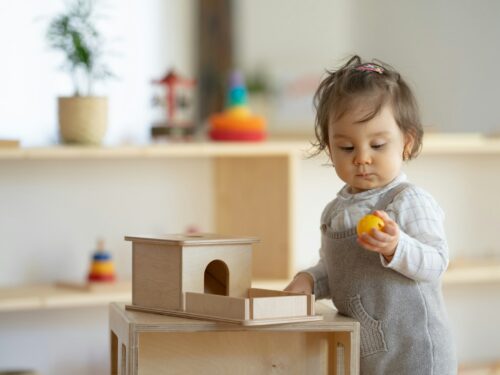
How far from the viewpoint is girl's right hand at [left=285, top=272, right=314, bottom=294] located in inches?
58.1

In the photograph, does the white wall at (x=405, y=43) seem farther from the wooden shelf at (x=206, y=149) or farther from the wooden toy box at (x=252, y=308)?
the wooden toy box at (x=252, y=308)

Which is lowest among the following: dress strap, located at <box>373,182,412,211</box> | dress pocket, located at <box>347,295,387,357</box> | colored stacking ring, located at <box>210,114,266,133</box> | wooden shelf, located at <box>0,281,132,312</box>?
wooden shelf, located at <box>0,281,132,312</box>

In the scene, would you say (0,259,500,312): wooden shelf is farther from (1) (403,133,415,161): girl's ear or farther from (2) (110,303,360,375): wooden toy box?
(1) (403,133,415,161): girl's ear

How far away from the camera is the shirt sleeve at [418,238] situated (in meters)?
1.30

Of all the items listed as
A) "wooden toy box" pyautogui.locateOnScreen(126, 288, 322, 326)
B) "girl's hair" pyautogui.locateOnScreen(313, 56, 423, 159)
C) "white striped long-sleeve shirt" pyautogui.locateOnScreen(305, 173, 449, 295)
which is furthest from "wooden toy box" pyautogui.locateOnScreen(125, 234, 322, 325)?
"girl's hair" pyautogui.locateOnScreen(313, 56, 423, 159)

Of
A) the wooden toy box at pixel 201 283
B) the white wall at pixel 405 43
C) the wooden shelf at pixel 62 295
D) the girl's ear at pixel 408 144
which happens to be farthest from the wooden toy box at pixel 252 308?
the white wall at pixel 405 43

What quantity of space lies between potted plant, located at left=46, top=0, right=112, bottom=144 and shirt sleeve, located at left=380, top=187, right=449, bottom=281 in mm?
1130

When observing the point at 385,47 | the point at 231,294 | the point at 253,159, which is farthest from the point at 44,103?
the point at 231,294

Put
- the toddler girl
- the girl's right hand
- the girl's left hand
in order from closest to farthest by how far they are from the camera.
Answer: the girl's left hand
the toddler girl
the girl's right hand

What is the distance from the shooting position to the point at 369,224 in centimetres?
126

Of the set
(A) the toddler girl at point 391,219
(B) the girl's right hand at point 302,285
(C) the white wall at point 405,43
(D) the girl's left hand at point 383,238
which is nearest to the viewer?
(D) the girl's left hand at point 383,238

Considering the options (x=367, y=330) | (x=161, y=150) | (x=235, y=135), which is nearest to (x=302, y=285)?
(x=367, y=330)

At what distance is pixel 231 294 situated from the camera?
1462mm

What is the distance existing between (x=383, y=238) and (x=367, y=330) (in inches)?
7.5
